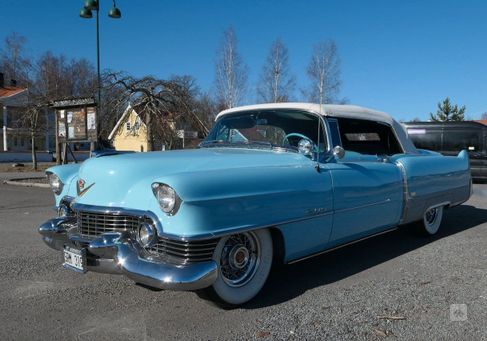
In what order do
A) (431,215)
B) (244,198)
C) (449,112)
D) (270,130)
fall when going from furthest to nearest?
(449,112)
(431,215)
(270,130)
(244,198)

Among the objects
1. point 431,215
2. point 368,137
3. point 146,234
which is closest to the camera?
point 146,234

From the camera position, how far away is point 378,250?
579 cm

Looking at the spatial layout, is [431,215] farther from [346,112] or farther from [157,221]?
[157,221]

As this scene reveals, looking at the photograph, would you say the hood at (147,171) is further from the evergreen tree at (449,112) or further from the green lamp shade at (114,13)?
the evergreen tree at (449,112)

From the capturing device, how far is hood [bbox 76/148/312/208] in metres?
3.43

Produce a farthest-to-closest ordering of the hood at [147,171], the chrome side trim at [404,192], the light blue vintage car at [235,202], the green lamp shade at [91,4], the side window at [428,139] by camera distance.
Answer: the side window at [428,139], the green lamp shade at [91,4], the chrome side trim at [404,192], the hood at [147,171], the light blue vintage car at [235,202]

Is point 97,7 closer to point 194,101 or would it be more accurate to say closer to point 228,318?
point 194,101

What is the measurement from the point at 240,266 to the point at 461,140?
46.3 feet

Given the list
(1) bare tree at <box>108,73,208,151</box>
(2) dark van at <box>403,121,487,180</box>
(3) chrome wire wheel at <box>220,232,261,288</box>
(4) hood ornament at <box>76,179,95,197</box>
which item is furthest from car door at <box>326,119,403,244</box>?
(1) bare tree at <box>108,73,208,151</box>

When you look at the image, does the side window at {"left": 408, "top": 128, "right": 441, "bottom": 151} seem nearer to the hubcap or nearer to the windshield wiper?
the hubcap

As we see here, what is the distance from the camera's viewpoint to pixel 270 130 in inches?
196

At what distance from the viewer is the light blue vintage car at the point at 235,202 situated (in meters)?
3.28

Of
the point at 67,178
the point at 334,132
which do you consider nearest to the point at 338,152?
the point at 334,132

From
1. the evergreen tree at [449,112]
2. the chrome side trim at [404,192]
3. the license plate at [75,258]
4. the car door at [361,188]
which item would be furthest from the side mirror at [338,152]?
the evergreen tree at [449,112]
